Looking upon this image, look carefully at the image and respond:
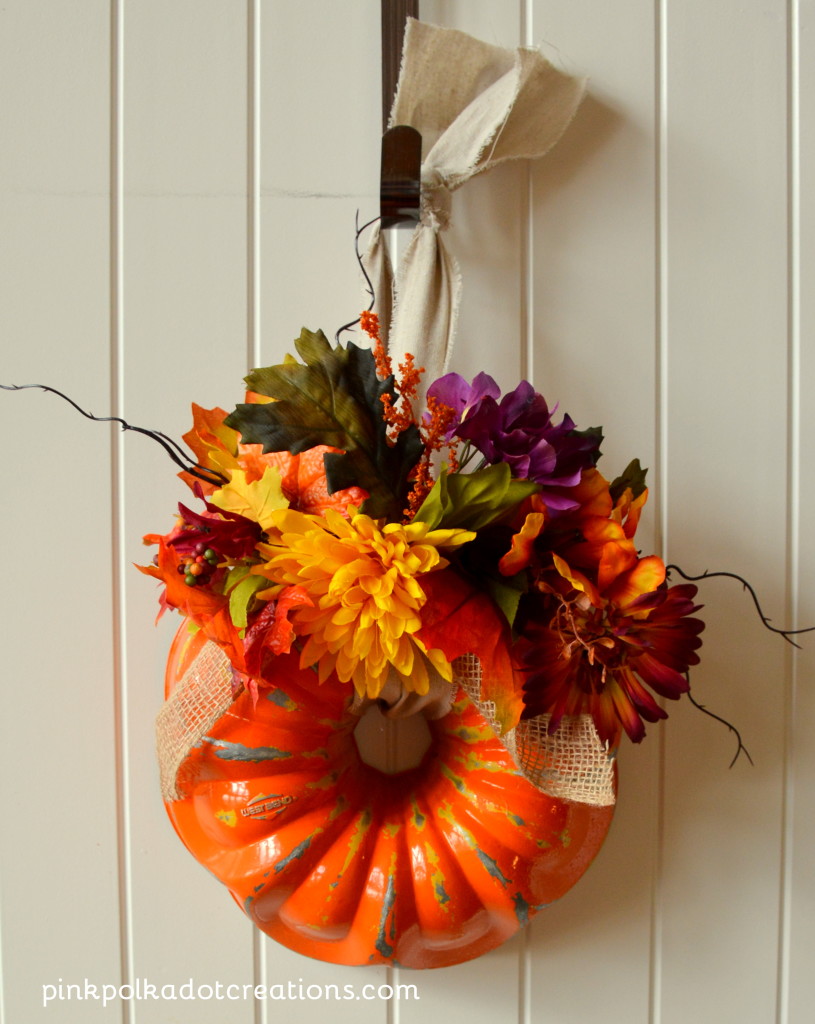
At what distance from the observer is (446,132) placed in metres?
0.68

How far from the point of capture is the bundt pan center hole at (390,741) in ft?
2.38

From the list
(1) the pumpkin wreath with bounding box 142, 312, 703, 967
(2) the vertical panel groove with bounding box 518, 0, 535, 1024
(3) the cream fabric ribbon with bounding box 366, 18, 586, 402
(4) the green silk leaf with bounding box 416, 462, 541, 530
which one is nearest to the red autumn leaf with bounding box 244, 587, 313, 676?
(1) the pumpkin wreath with bounding box 142, 312, 703, 967

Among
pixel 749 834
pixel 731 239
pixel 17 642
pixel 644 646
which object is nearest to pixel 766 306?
pixel 731 239

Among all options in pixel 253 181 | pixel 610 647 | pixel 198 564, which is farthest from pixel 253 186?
pixel 610 647

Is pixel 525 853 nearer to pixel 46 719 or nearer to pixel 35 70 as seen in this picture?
pixel 46 719

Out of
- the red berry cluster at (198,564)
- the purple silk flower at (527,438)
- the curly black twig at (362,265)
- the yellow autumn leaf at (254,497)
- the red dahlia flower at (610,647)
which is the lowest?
the red dahlia flower at (610,647)

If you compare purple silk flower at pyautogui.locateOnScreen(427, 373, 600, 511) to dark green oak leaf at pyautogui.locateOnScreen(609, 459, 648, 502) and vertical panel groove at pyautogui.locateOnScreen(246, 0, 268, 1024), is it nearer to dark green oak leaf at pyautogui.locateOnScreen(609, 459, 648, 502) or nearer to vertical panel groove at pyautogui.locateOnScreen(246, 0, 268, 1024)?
dark green oak leaf at pyautogui.locateOnScreen(609, 459, 648, 502)

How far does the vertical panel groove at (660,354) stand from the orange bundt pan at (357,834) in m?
0.14

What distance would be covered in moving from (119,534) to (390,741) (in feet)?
1.15

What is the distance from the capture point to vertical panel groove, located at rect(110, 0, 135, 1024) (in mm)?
716

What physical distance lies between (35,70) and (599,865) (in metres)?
1.00

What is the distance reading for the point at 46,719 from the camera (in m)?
0.73

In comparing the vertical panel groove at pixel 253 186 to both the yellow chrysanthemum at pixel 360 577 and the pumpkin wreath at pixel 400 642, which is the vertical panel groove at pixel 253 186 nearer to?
the pumpkin wreath at pixel 400 642

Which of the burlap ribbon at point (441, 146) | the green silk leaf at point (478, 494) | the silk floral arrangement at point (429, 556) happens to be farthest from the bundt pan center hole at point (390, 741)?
the green silk leaf at point (478, 494)
